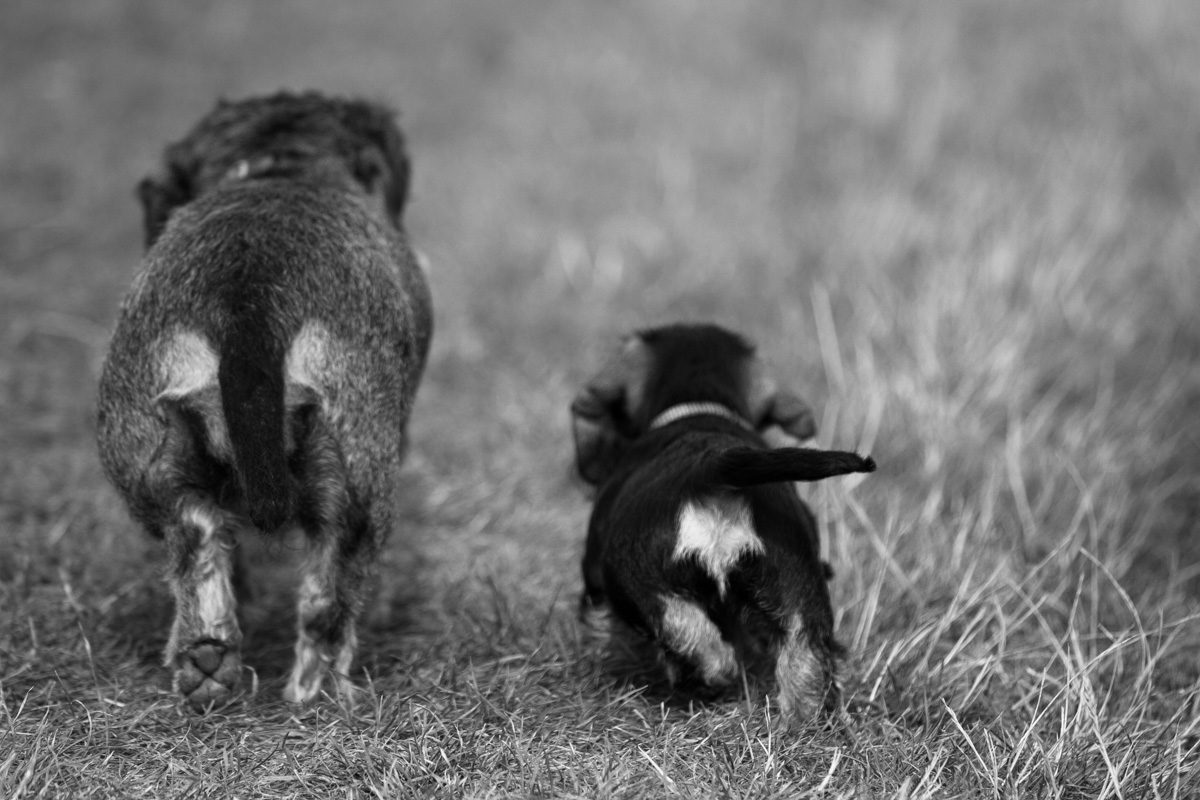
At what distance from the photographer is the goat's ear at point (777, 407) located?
439cm

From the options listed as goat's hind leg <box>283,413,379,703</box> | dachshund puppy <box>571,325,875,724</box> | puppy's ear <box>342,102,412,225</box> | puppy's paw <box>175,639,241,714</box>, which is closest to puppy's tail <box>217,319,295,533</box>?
goat's hind leg <box>283,413,379,703</box>

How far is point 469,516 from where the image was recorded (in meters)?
5.36

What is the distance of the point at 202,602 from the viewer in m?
3.60

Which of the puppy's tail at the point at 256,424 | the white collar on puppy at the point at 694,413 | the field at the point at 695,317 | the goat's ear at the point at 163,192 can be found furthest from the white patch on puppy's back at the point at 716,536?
the goat's ear at the point at 163,192

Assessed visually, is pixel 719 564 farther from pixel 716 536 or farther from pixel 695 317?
pixel 695 317

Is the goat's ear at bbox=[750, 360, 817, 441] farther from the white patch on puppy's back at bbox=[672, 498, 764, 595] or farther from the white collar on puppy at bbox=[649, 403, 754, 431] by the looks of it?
the white patch on puppy's back at bbox=[672, 498, 764, 595]

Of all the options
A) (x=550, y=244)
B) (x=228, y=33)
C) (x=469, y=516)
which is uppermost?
(x=228, y=33)

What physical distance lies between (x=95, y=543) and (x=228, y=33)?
6516mm

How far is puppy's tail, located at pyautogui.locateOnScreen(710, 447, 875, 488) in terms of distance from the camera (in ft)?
10.9

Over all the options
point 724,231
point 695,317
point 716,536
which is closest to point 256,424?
point 716,536

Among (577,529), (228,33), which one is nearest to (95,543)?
(577,529)

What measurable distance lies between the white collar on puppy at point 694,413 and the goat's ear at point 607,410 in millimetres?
155

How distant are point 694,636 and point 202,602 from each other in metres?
1.31

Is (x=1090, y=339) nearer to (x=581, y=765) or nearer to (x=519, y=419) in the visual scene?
(x=519, y=419)
